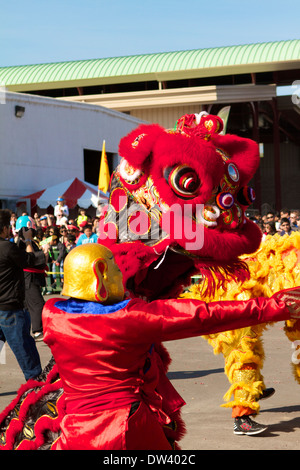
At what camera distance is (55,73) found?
1255 inches

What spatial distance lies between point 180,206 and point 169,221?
0.09 metres

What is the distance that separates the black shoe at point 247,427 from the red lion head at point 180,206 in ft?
6.64

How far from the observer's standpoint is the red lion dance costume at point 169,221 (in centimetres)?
347

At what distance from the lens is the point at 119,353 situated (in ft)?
9.57

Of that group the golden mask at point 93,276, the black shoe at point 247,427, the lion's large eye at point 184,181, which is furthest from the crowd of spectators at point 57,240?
the golden mask at point 93,276

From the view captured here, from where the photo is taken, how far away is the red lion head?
3492 mm

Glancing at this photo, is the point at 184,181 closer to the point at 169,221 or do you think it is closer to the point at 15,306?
the point at 169,221

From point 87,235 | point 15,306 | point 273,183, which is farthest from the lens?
point 273,183

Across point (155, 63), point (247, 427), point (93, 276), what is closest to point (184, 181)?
point (93, 276)

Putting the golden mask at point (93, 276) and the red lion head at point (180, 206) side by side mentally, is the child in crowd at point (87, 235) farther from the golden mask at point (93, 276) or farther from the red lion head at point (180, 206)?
the golden mask at point (93, 276)

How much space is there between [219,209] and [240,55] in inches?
1121

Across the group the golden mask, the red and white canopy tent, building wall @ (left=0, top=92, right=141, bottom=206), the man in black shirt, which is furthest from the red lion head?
building wall @ (left=0, top=92, right=141, bottom=206)

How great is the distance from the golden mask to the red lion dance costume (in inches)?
18.6

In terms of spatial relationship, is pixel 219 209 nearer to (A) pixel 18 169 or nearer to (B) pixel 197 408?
(B) pixel 197 408
